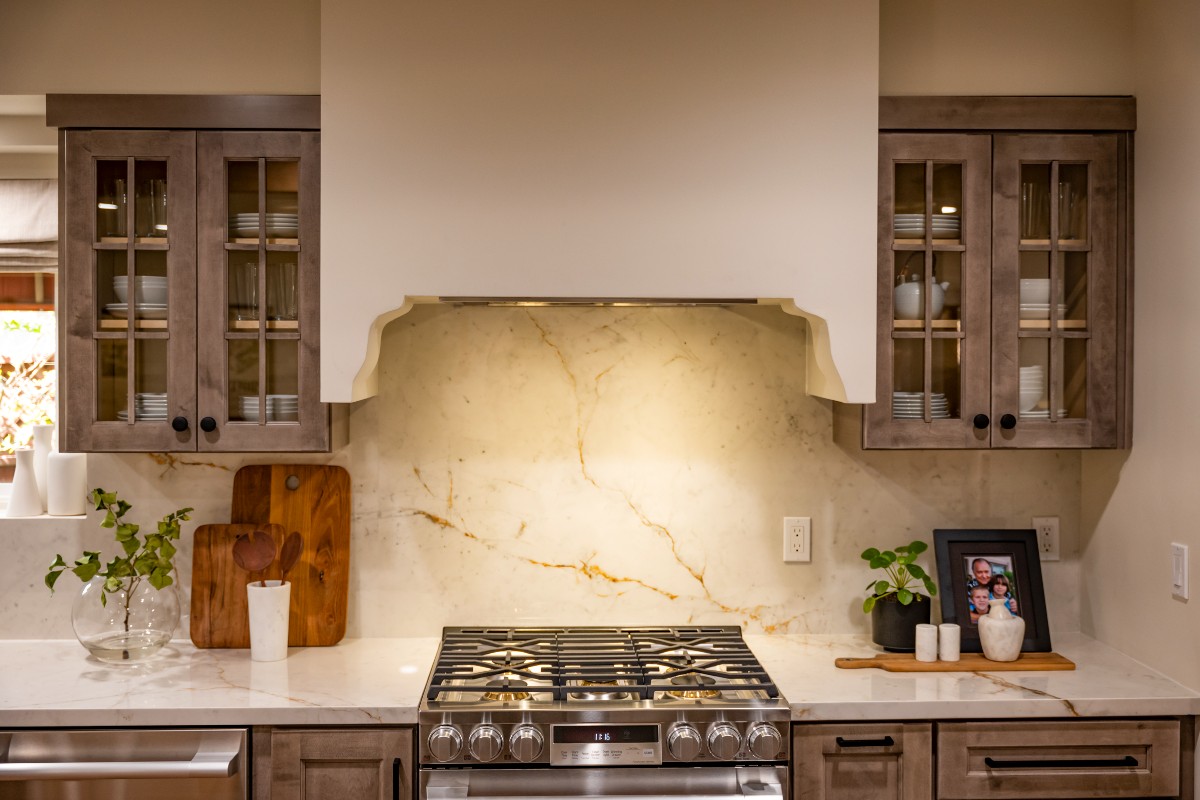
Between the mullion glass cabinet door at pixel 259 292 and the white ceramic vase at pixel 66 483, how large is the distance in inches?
21.9

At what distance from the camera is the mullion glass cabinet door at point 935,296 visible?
2.32m

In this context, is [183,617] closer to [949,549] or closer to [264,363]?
[264,363]

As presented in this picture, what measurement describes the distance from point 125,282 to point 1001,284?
2.09 metres

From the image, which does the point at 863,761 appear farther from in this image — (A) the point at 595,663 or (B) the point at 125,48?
(B) the point at 125,48

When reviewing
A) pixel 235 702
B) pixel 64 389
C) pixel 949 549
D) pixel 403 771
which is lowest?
pixel 403 771

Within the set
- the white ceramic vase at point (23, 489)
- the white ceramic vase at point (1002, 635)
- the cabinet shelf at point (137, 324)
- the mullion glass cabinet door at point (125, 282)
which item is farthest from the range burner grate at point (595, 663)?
the white ceramic vase at point (23, 489)

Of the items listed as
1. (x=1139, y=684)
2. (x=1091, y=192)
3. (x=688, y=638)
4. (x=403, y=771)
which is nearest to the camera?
(x=403, y=771)

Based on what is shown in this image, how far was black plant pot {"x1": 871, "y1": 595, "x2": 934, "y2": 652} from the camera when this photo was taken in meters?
2.42

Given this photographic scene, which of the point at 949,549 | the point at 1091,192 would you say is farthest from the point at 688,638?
the point at 1091,192

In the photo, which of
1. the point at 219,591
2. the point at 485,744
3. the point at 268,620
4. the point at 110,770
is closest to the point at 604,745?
the point at 485,744

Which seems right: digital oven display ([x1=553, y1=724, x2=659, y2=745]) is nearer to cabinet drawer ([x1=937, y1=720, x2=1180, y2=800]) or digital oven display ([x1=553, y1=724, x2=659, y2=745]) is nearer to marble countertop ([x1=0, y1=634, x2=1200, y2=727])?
marble countertop ([x1=0, y1=634, x2=1200, y2=727])

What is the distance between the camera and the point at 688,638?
2.51m

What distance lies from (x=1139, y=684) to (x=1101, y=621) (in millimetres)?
397

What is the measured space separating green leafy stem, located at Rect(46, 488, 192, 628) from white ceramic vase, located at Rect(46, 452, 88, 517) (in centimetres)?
20
